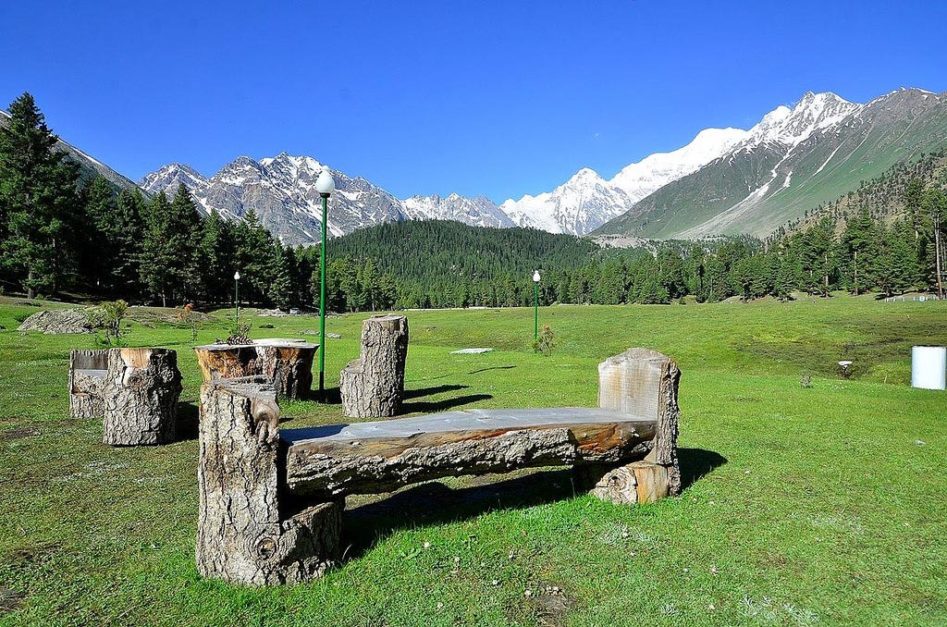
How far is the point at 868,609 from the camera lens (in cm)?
427

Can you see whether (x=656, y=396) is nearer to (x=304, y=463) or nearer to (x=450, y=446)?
(x=450, y=446)

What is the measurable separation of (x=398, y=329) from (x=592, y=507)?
668 centimetres

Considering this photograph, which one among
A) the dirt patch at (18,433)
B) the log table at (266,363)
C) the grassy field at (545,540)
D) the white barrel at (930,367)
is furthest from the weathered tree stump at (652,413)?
the white barrel at (930,367)

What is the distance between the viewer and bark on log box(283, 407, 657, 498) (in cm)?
461

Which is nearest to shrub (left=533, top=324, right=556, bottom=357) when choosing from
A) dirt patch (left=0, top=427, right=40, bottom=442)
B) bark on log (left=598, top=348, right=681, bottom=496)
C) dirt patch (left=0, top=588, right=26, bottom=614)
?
bark on log (left=598, top=348, right=681, bottom=496)

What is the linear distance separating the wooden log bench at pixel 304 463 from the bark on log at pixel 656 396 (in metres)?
1.05

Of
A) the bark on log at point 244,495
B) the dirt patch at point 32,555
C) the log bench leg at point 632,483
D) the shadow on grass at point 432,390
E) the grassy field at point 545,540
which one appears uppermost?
the bark on log at point 244,495

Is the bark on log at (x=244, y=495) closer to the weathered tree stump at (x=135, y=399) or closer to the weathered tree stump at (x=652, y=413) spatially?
the weathered tree stump at (x=652, y=413)

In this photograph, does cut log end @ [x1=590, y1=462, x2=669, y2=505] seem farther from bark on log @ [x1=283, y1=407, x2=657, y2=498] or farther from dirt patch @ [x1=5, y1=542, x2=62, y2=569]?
dirt patch @ [x1=5, y1=542, x2=62, y2=569]

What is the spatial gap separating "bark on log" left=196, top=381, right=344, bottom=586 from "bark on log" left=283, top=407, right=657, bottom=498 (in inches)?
8.7

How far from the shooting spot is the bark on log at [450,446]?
4.61 meters

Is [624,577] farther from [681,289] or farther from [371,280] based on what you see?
[681,289]

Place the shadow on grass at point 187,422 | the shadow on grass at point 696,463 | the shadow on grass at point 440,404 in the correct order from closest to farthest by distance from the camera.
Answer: the shadow on grass at point 696,463 → the shadow on grass at point 187,422 → the shadow on grass at point 440,404

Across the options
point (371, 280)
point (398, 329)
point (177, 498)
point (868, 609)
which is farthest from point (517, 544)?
point (371, 280)
